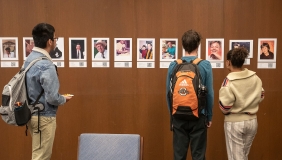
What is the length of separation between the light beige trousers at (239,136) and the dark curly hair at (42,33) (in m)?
1.77

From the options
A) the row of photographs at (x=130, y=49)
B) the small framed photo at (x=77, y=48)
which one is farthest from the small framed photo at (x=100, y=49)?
the small framed photo at (x=77, y=48)

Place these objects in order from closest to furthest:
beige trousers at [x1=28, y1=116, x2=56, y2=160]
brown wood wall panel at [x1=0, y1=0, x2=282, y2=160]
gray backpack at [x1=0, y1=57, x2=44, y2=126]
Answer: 1. gray backpack at [x1=0, y1=57, x2=44, y2=126]
2. beige trousers at [x1=28, y1=116, x2=56, y2=160]
3. brown wood wall panel at [x1=0, y1=0, x2=282, y2=160]

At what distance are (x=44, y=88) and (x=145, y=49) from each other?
155 cm

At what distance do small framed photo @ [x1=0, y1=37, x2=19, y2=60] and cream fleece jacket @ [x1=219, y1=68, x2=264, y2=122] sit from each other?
2.45 m

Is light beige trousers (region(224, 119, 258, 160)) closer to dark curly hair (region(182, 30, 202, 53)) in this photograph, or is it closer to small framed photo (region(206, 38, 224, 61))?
dark curly hair (region(182, 30, 202, 53))

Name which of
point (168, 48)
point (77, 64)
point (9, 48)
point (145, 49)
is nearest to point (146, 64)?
point (145, 49)

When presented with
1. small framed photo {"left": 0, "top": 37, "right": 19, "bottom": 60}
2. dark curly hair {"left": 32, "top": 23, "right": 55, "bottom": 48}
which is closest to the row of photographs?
small framed photo {"left": 0, "top": 37, "right": 19, "bottom": 60}

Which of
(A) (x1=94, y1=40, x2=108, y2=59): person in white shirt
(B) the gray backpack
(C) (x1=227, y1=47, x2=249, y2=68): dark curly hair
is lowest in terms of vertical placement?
(B) the gray backpack

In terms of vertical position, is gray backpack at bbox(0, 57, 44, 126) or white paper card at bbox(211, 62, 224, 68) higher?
white paper card at bbox(211, 62, 224, 68)

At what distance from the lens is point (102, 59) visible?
11.8 feet

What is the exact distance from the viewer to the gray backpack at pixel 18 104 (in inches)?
89.1

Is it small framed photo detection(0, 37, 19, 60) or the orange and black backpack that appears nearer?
the orange and black backpack

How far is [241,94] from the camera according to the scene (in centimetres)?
265

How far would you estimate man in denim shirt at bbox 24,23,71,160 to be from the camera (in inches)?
91.0
